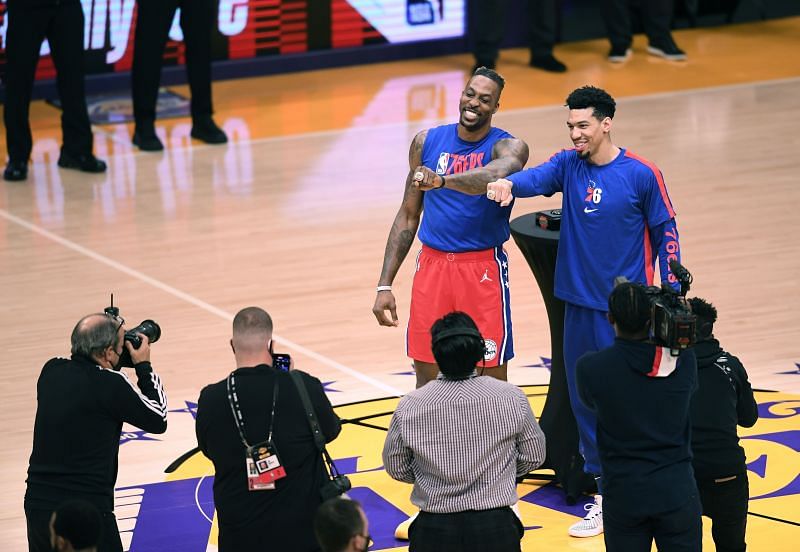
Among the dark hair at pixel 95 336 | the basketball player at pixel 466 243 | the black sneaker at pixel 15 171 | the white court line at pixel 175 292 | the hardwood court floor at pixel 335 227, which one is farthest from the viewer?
the black sneaker at pixel 15 171

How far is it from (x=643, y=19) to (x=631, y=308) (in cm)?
1079

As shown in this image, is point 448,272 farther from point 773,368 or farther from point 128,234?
point 128,234

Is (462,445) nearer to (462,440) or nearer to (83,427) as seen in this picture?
(462,440)

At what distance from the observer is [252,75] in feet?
47.8

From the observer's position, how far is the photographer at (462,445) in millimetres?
4348

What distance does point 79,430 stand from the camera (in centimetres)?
472

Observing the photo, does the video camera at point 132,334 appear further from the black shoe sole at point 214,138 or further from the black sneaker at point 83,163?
the black shoe sole at point 214,138

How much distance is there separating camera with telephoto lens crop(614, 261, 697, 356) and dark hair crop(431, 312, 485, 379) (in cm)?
56

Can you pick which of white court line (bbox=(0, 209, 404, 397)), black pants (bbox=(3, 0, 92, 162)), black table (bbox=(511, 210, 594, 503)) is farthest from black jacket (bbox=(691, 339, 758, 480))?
black pants (bbox=(3, 0, 92, 162))

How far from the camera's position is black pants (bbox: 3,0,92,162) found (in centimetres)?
1117

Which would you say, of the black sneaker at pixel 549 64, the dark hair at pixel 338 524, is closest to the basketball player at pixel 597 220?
the dark hair at pixel 338 524

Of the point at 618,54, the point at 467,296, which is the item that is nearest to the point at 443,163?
the point at 467,296

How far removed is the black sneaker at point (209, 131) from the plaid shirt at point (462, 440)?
26.9 feet

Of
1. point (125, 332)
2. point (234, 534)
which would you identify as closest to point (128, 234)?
point (125, 332)
